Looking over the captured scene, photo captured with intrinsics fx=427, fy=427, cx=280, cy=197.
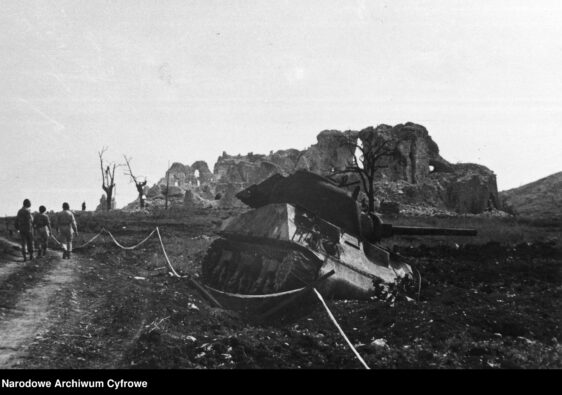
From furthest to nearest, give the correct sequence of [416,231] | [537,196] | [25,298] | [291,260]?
[537,196], [416,231], [291,260], [25,298]

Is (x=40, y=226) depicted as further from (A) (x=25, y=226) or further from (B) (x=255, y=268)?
(B) (x=255, y=268)

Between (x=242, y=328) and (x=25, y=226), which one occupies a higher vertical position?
(x=25, y=226)

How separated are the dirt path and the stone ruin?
33916 mm

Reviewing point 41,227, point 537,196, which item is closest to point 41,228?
point 41,227

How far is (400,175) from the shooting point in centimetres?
5794

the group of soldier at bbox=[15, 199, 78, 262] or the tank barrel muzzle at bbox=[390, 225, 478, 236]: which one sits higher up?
the group of soldier at bbox=[15, 199, 78, 262]

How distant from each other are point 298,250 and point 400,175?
52.6m

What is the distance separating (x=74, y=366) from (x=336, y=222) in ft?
22.3

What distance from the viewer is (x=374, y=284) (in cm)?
855

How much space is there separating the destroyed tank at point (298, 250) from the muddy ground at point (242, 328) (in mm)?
552

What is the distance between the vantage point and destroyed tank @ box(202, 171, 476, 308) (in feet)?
25.4

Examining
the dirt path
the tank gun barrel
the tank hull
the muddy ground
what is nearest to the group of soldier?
the dirt path

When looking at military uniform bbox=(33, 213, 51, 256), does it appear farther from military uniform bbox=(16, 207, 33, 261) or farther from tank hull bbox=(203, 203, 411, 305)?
tank hull bbox=(203, 203, 411, 305)
